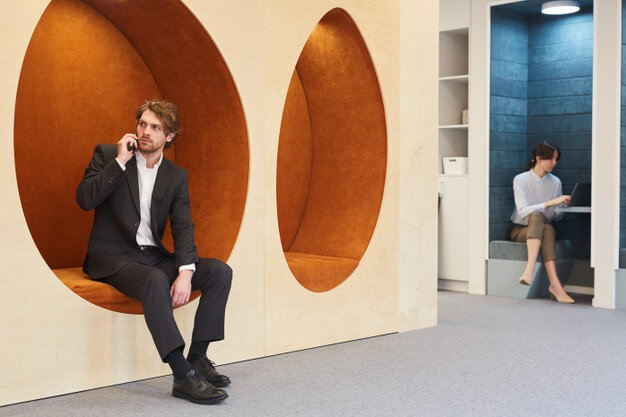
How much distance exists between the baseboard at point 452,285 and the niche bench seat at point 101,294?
375cm

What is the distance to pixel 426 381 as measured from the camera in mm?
3787

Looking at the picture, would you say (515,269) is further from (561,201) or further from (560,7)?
(560,7)

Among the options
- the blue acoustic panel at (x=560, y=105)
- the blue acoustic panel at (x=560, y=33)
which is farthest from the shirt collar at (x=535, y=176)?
the blue acoustic panel at (x=560, y=33)

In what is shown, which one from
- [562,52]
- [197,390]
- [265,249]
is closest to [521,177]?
[562,52]

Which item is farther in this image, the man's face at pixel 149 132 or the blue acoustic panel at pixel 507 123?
the blue acoustic panel at pixel 507 123

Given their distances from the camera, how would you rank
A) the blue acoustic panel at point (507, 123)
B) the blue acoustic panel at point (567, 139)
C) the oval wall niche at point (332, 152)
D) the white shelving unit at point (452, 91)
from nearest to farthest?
the oval wall niche at point (332, 152), the blue acoustic panel at point (507, 123), the blue acoustic panel at point (567, 139), the white shelving unit at point (452, 91)

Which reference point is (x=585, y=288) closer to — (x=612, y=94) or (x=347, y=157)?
(x=612, y=94)

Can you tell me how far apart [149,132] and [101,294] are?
723 mm

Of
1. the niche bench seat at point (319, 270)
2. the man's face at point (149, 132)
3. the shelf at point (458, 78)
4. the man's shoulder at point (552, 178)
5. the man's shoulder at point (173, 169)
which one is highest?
the shelf at point (458, 78)

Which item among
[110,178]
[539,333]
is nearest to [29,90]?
[110,178]

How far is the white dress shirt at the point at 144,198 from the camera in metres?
3.70

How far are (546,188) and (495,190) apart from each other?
1.29 feet

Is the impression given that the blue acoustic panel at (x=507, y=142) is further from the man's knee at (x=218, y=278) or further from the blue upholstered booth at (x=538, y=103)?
the man's knee at (x=218, y=278)

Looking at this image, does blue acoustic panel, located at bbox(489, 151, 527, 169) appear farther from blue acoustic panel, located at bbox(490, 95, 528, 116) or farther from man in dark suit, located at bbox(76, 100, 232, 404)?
man in dark suit, located at bbox(76, 100, 232, 404)
